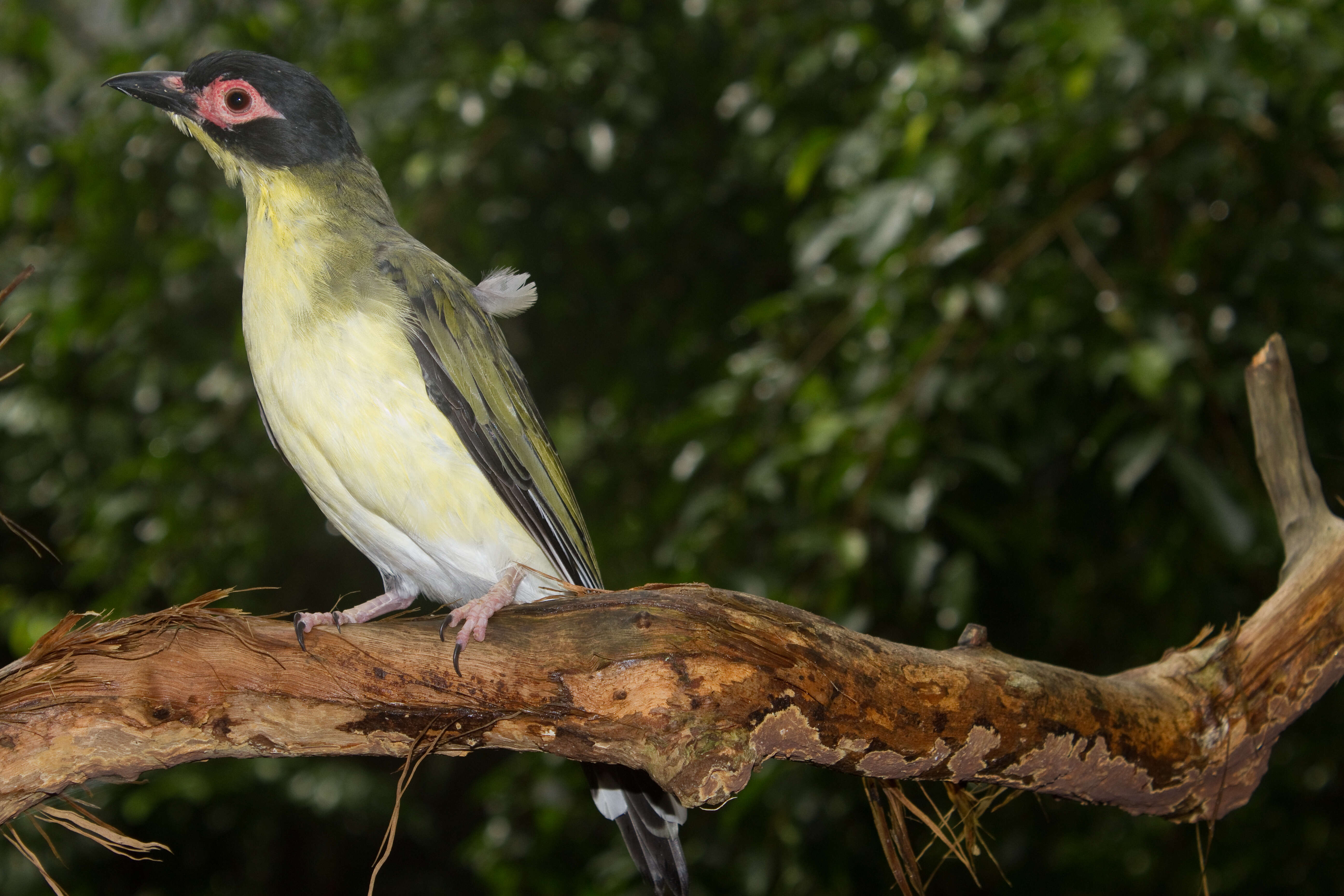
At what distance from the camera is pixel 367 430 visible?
2188 mm

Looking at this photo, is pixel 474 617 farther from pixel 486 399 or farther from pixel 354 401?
pixel 486 399

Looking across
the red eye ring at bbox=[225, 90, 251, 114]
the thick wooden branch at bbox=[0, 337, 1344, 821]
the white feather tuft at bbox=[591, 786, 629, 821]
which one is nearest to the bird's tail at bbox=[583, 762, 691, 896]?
the white feather tuft at bbox=[591, 786, 629, 821]

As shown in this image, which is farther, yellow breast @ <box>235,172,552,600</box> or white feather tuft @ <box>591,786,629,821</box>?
white feather tuft @ <box>591,786,629,821</box>

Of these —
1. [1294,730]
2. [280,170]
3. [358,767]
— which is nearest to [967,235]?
[280,170]

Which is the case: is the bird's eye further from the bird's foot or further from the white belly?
the bird's foot

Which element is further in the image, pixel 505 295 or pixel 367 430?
pixel 505 295

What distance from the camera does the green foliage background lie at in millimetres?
3115

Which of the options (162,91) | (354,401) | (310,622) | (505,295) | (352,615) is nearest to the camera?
(310,622)

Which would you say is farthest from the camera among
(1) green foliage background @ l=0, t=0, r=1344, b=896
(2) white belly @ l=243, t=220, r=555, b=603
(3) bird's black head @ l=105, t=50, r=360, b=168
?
(1) green foliage background @ l=0, t=0, r=1344, b=896

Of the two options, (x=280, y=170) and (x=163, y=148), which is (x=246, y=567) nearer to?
(x=163, y=148)

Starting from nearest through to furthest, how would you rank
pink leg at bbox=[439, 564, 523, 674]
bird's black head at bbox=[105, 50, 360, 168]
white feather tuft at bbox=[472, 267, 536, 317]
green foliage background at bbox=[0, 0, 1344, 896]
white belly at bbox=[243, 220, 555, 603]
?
pink leg at bbox=[439, 564, 523, 674] < white belly at bbox=[243, 220, 555, 603] < bird's black head at bbox=[105, 50, 360, 168] < white feather tuft at bbox=[472, 267, 536, 317] < green foliage background at bbox=[0, 0, 1344, 896]

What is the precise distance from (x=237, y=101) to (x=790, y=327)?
2.20 m

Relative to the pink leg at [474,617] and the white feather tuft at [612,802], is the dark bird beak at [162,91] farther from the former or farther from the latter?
the white feather tuft at [612,802]

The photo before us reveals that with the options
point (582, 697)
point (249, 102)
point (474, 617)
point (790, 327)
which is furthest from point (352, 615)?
point (790, 327)
